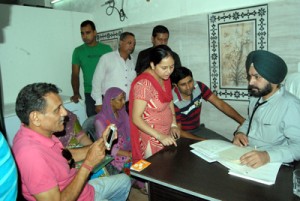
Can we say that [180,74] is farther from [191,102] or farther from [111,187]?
[111,187]

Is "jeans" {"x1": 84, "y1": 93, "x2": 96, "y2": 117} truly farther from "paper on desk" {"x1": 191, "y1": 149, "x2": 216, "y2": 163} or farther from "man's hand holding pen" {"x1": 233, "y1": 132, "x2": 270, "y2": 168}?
"man's hand holding pen" {"x1": 233, "y1": 132, "x2": 270, "y2": 168}

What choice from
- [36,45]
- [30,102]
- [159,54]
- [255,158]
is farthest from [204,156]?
[36,45]

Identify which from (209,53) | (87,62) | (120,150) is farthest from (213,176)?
(87,62)

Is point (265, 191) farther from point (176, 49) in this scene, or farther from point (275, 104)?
point (176, 49)

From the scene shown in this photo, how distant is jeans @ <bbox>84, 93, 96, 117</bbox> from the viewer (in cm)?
Answer: 355

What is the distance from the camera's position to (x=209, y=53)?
2775mm

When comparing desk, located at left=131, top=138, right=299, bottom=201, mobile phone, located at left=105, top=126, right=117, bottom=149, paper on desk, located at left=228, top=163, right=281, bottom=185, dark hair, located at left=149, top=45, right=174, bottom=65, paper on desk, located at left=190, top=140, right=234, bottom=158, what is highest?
dark hair, located at left=149, top=45, right=174, bottom=65

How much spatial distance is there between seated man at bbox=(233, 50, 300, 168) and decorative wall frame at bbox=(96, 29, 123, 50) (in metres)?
2.36

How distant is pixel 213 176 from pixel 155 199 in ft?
1.19

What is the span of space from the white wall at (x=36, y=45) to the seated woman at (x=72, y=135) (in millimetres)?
→ 1459

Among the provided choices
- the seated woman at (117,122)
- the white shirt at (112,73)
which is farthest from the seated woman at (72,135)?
the white shirt at (112,73)

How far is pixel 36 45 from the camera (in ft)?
11.3

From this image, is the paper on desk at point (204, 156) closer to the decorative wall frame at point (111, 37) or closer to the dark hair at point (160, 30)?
the dark hair at point (160, 30)

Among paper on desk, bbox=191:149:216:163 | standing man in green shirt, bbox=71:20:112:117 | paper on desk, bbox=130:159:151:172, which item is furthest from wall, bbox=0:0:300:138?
paper on desk, bbox=130:159:151:172
